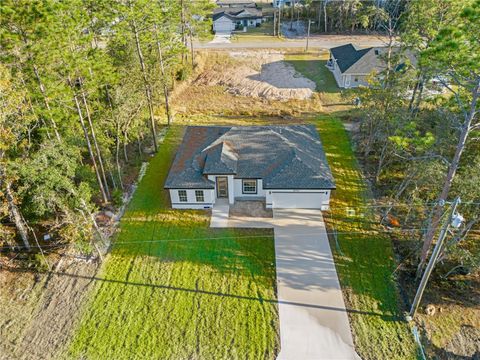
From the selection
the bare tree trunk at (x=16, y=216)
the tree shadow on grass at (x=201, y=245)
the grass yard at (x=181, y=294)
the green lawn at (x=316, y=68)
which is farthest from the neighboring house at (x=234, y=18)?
the bare tree trunk at (x=16, y=216)

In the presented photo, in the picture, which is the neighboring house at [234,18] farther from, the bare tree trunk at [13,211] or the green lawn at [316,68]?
the bare tree trunk at [13,211]

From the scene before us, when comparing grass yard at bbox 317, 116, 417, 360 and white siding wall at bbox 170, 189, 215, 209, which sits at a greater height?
white siding wall at bbox 170, 189, 215, 209

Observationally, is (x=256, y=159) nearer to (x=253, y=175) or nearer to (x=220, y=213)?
(x=253, y=175)

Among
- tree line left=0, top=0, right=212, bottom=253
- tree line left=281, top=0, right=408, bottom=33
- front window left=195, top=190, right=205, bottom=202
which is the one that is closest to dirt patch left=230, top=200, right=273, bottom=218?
front window left=195, top=190, right=205, bottom=202

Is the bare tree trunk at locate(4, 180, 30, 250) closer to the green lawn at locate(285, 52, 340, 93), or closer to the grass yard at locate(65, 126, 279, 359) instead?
the grass yard at locate(65, 126, 279, 359)

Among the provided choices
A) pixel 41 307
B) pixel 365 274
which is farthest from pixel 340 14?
pixel 41 307

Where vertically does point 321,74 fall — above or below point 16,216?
below
